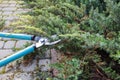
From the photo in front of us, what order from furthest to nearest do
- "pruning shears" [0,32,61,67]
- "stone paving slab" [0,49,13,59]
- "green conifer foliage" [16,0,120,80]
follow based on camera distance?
"stone paving slab" [0,49,13,59] < "pruning shears" [0,32,61,67] < "green conifer foliage" [16,0,120,80]

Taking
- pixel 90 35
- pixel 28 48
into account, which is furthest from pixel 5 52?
pixel 90 35

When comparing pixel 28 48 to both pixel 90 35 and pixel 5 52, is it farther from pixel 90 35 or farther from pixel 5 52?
pixel 5 52

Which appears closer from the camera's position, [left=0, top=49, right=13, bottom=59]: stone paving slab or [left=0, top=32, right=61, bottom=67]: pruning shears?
[left=0, top=32, right=61, bottom=67]: pruning shears

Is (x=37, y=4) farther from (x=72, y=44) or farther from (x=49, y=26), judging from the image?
(x=72, y=44)

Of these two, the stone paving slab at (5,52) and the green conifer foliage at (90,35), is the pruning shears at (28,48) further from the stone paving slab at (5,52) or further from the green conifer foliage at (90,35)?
the stone paving slab at (5,52)

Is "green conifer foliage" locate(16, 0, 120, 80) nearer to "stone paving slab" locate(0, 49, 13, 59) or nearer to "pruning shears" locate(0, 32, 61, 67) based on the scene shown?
"pruning shears" locate(0, 32, 61, 67)

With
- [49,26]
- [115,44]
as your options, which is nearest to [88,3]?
[49,26]

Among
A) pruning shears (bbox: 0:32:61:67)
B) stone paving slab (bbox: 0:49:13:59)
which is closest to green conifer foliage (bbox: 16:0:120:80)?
pruning shears (bbox: 0:32:61:67)

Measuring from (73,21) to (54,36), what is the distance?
0.30 meters

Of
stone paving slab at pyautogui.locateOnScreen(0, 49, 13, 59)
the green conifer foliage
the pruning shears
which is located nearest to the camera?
the green conifer foliage

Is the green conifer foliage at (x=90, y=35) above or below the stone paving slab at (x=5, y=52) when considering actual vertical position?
above

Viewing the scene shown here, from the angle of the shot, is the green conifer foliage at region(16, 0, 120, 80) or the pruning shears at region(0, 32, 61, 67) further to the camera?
the pruning shears at region(0, 32, 61, 67)

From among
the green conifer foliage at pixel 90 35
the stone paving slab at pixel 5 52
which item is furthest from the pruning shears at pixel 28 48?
the stone paving slab at pixel 5 52

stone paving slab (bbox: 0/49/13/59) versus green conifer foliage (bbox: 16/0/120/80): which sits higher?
green conifer foliage (bbox: 16/0/120/80)
